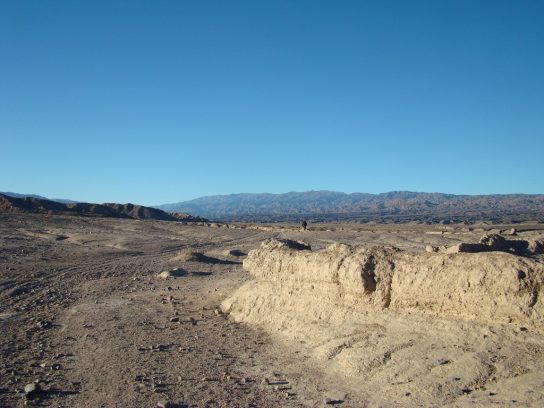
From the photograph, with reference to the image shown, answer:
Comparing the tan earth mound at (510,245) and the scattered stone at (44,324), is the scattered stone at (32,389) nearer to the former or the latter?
the scattered stone at (44,324)

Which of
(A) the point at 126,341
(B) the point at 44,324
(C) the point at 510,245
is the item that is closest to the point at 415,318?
(C) the point at 510,245

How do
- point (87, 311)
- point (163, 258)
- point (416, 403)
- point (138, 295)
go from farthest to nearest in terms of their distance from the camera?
point (163, 258) < point (138, 295) < point (87, 311) < point (416, 403)

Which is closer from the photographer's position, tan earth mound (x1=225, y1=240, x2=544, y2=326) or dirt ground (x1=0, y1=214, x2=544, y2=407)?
tan earth mound (x1=225, y1=240, x2=544, y2=326)

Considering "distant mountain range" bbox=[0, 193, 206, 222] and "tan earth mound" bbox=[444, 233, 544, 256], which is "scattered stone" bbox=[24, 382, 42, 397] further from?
"distant mountain range" bbox=[0, 193, 206, 222]

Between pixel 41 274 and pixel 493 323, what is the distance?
593 inches

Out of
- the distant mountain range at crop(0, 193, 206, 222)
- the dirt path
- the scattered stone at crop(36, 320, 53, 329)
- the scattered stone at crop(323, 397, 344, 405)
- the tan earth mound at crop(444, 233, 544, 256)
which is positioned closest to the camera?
the scattered stone at crop(323, 397, 344, 405)

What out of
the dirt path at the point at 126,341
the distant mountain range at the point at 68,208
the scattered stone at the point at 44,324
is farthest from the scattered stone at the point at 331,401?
the distant mountain range at the point at 68,208

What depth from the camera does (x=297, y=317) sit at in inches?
362

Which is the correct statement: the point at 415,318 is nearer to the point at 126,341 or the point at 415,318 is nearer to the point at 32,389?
the point at 126,341

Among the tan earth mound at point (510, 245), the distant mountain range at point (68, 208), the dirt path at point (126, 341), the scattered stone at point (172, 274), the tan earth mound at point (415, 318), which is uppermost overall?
the distant mountain range at point (68, 208)

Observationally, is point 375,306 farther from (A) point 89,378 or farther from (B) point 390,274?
(A) point 89,378

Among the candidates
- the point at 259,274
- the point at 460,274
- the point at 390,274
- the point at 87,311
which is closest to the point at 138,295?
the point at 87,311

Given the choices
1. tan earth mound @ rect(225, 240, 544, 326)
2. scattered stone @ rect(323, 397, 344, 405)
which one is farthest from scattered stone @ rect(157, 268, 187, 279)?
scattered stone @ rect(323, 397, 344, 405)

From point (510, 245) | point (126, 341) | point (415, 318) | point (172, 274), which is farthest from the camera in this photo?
point (172, 274)
